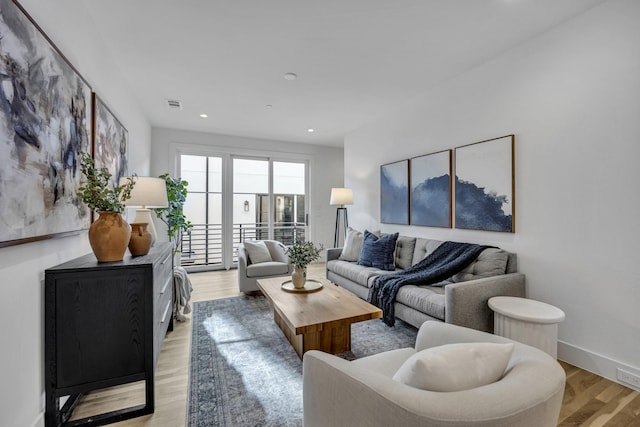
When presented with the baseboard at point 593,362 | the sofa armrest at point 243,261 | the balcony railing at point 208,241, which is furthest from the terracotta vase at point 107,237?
the balcony railing at point 208,241

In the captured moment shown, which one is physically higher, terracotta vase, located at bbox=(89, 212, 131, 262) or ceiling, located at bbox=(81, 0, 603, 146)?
ceiling, located at bbox=(81, 0, 603, 146)

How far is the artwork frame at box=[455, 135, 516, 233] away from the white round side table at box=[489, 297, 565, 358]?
32.6 inches

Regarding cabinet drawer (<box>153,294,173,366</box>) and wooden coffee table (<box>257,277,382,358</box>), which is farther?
wooden coffee table (<box>257,277,382,358</box>)

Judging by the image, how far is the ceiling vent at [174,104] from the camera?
3871mm

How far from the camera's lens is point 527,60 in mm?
2520

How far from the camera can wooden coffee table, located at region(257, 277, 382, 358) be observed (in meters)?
2.02

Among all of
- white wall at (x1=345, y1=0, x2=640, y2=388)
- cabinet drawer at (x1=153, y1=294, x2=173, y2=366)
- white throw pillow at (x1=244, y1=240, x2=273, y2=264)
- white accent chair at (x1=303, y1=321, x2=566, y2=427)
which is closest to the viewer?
white accent chair at (x1=303, y1=321, x2=566, y2=427)

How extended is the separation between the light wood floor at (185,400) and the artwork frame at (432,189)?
173cm

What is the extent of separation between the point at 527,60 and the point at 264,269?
143 inches

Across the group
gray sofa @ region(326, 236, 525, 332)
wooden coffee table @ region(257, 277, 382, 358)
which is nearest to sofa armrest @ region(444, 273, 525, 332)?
gray sofa @ region(326, 236, 525, 332)

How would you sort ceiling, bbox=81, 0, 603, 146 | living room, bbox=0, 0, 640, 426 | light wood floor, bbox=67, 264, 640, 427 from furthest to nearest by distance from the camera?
ceiling, bbox=81, 0, 603, 146 → light wood floor, bbox=67, 264, 640, 427 → living room, bbox=0, 0, 640, 426

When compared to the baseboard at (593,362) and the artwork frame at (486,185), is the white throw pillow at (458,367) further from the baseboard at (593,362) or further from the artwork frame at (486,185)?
the artwork frame at (486,185)

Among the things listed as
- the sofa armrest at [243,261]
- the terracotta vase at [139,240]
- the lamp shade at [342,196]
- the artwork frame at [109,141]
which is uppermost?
the artwork frame at [109,141]

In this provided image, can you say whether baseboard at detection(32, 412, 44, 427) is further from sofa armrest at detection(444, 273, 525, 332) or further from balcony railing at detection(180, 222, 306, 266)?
balcony railing at detection(180, 222, 306, 266)
